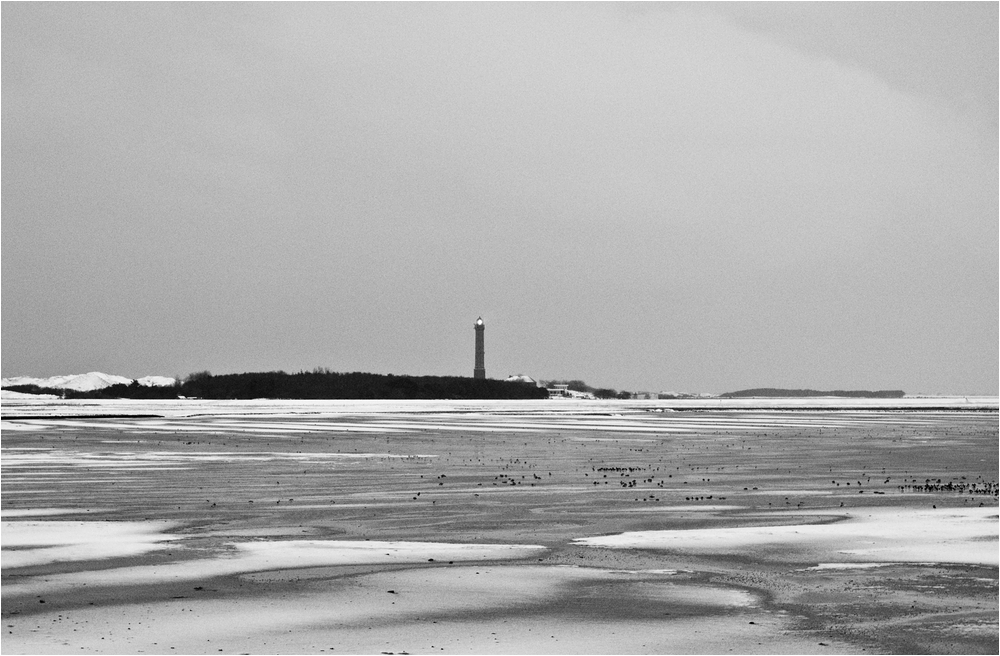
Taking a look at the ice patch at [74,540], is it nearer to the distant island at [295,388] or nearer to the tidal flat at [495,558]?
the tidal flat at [495,558]

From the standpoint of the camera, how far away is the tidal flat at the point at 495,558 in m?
9.74

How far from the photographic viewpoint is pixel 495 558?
13578 millimetres

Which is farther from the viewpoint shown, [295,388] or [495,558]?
[295,388]

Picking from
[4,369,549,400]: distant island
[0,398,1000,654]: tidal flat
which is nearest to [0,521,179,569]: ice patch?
[0,398,1000,654]: tidal flat

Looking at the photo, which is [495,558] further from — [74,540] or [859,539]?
[74,540]

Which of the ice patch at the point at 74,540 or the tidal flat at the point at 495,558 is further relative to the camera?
the ice patch at the point at 74,540

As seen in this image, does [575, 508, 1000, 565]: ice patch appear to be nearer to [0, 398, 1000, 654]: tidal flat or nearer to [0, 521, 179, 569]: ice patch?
[0, 398, 1000, 654]: tidal flat

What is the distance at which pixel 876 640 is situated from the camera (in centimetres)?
956

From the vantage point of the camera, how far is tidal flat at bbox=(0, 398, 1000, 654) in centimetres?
974

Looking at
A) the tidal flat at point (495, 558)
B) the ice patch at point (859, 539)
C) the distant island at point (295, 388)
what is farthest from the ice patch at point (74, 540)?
the distant island at point (295, 388)

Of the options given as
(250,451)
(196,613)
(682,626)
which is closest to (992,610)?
(682,626)

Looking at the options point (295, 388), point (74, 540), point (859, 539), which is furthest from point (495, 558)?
point (295, 388)

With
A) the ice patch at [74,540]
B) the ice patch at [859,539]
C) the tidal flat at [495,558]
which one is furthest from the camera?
the ice patch at [859,539]

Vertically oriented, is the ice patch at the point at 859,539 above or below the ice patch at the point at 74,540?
below
